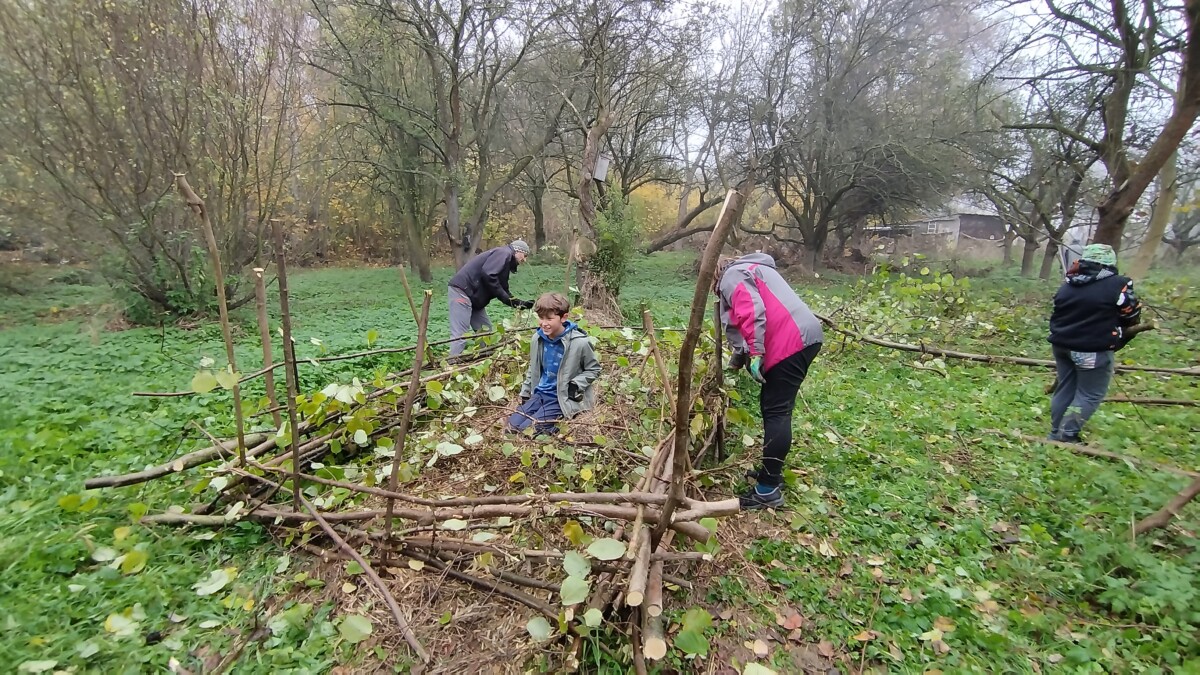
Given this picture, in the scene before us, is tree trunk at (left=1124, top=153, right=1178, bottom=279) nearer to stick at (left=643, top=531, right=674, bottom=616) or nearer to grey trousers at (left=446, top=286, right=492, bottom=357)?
stick at (left=643, top=531, right=674, bottom=616)

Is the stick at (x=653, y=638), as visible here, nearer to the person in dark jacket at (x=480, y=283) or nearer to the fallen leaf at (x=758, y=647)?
the fallen leaf at (x=758, y=647)

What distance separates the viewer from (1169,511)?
2.28m

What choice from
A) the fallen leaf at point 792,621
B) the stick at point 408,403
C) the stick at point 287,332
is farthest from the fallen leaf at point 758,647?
the stick at point 287,332

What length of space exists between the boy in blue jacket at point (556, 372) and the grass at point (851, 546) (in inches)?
40.5

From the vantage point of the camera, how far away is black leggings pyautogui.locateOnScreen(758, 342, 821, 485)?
2.84 metres

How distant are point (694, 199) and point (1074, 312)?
28.8 meters

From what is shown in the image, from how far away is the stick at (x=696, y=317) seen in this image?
117 cm

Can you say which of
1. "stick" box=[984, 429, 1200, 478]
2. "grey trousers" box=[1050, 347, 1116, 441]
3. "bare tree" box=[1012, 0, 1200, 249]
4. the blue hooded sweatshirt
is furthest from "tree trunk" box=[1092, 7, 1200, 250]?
the blue hooded sweatshirt

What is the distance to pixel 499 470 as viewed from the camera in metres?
3.03

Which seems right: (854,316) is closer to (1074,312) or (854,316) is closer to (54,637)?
(1074,312)

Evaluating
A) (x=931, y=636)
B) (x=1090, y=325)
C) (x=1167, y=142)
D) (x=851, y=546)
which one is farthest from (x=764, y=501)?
(x=1167, y=142)

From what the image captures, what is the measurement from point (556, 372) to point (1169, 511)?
9.81ft

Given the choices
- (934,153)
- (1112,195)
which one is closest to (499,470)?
(1112,195)

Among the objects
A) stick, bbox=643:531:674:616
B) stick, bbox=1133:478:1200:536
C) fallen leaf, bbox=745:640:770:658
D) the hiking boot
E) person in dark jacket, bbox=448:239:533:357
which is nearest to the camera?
stick, bbox=643:531:674:616
